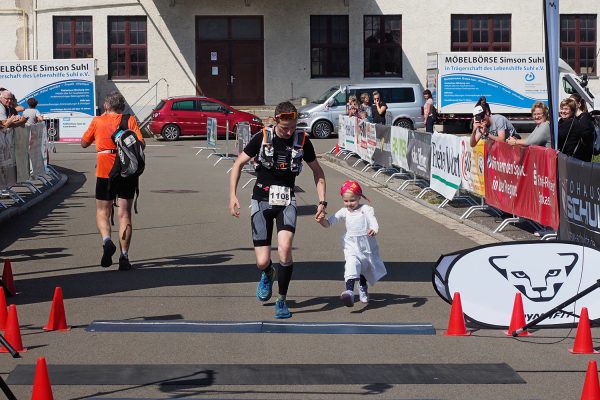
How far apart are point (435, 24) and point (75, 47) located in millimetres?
14806

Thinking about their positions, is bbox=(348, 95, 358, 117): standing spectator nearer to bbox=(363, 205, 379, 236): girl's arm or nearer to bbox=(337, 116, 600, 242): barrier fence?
bbox=(337, 116, 600, 242): barrier fence

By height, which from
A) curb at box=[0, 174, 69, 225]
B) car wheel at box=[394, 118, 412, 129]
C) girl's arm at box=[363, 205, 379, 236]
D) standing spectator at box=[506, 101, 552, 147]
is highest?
car wheel at box=[394, 118, 412, 129]

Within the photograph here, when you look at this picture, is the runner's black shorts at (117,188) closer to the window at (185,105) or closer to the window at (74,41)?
the window at (185,105)

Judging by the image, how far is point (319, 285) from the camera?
1093 centimetres

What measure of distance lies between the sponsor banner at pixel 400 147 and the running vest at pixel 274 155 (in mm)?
11930

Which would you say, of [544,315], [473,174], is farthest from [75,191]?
[544,315]

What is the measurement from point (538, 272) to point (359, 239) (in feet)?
5.62

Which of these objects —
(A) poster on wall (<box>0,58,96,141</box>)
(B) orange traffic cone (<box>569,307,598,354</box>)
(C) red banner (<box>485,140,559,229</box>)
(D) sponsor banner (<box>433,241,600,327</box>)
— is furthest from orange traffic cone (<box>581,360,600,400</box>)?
(A) poster on wall (<box>0,58,96,141</box>)

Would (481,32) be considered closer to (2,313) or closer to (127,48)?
(127,48)

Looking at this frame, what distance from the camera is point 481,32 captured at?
45.6 m

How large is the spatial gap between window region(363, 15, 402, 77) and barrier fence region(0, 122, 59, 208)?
951 inches

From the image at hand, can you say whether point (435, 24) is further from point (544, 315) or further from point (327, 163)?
point (544, 315)

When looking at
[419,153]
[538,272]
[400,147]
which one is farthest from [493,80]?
[538,272]

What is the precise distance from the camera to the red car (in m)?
37.5
